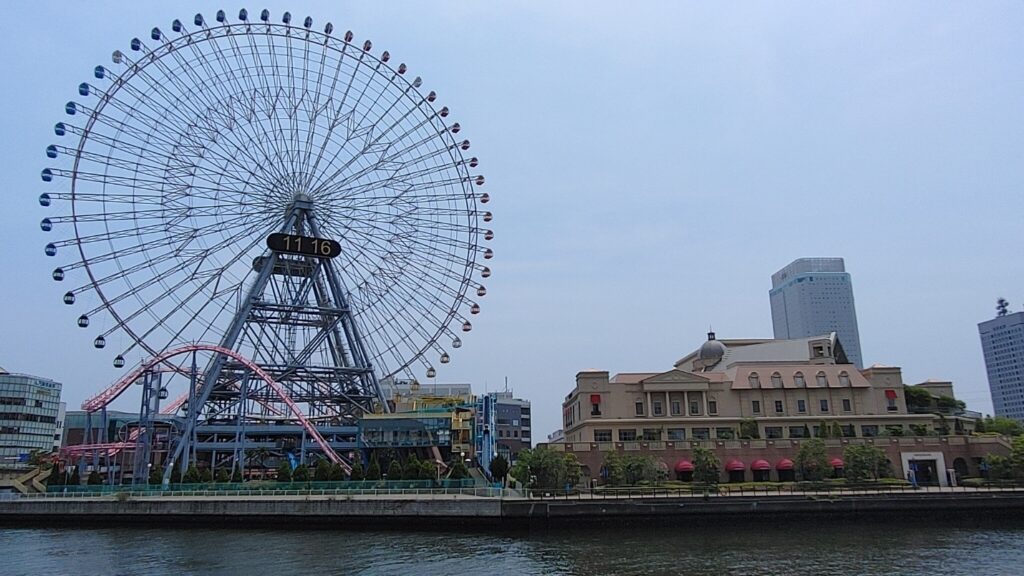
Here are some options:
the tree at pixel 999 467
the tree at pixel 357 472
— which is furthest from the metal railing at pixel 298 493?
the tree at pixel 999 467

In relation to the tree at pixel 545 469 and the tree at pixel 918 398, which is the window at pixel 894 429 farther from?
the tree at pixel 545 469

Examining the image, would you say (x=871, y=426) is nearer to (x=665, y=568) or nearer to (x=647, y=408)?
(x=647, y=408)

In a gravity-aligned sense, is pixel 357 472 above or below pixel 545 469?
above

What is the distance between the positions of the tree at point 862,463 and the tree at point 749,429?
10673 millimetres

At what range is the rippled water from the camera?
112 feet

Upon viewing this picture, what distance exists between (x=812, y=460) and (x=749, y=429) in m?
10.0

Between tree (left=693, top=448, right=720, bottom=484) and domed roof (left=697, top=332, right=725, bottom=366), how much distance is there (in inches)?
1352

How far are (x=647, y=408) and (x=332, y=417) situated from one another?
32523 mm

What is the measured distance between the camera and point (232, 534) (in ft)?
160

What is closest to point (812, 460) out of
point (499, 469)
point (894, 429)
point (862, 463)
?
point (862, 463)

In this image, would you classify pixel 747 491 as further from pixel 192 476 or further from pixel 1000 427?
pixel 1000 427

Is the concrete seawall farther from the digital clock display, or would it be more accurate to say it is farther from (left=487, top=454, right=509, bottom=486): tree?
the digital clock display

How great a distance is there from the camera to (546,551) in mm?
40406

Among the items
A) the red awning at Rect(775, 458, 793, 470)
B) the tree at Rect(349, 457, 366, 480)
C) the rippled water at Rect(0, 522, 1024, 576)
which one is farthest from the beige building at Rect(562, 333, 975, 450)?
the rippled water at Rect(0, 522, 1024, 576)
